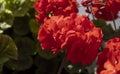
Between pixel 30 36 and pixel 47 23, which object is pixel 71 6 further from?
pixel 30 36

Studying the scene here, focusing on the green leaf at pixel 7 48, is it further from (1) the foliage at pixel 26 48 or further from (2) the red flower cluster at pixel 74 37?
(2) the red flower cluster at pixel 74 37

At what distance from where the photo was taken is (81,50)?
103 centimetres

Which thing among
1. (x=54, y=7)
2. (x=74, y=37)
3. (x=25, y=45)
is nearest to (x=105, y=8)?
(x=54, y=7)

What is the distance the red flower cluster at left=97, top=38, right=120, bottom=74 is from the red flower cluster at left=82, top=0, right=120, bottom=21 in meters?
0.42

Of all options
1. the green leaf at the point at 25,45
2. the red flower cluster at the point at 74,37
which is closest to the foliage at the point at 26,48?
the green leaf at the point at 25,45

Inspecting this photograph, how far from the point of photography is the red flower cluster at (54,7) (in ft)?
4.07

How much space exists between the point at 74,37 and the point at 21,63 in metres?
0.48

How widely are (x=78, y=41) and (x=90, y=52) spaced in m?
0.05

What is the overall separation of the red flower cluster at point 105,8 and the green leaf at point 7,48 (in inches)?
14.1

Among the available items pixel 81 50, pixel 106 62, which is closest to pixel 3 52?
pixel 81 50

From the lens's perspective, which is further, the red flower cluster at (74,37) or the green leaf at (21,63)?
the green leaf at (21,63)

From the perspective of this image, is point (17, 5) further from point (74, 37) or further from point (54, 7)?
point (74, 37)

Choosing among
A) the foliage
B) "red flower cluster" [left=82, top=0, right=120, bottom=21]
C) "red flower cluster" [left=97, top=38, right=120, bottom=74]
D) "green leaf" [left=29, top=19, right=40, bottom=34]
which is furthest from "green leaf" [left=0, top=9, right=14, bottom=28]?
"red flower cluster" [left=97, top=38, right=120, bottom=74]

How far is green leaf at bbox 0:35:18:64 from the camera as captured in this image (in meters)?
1.28
